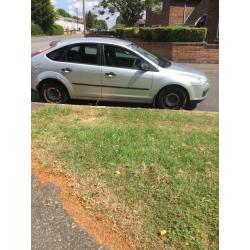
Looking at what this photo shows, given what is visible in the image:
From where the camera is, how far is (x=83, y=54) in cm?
721

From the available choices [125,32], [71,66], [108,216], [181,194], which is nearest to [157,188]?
[181,194]

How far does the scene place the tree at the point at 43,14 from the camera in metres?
56.5

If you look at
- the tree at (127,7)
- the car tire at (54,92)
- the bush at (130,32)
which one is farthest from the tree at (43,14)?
the car tire at (54,92)

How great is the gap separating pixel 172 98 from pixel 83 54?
2046 millimetres

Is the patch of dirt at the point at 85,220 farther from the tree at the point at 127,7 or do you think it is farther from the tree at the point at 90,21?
the tree at the point at 90,21

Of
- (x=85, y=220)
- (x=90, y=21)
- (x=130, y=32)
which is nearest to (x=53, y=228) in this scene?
(x=85, y=220)

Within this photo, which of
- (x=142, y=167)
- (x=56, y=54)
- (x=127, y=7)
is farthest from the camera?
(x=127, y=7)

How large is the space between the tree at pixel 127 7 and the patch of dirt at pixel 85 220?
29.3 meters

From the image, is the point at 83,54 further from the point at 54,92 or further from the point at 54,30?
the point at 54,30

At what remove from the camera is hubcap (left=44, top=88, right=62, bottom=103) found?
7.38 meters

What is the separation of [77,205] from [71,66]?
14.0 ft

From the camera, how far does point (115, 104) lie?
7.72m

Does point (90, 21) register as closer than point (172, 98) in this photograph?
No

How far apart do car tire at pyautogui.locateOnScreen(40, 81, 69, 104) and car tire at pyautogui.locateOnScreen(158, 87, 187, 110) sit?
2.00 meters
